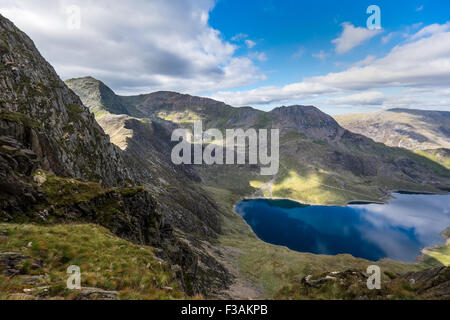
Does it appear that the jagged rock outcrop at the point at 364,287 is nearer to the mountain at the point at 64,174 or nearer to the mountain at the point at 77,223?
the mountain at the point at 77,223

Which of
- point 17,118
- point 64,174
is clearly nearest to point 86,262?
point 17,118

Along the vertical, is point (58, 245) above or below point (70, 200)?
below

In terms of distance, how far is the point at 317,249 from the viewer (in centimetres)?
12269

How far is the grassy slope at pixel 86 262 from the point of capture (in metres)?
11.9

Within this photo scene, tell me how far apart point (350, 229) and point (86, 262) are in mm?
175100

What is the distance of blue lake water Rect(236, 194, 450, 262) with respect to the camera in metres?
125

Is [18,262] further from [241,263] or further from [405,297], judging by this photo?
[241,263]

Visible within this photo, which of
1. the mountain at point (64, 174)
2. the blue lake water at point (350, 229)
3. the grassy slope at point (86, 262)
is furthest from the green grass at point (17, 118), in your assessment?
the blue lake water at point (350, 229)

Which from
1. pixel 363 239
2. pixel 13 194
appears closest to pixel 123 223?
pixel 13 194

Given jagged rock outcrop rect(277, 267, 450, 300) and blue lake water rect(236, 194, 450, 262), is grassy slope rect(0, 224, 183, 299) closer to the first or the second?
jagged rock outcrop rect(277, 267, 450, 300)

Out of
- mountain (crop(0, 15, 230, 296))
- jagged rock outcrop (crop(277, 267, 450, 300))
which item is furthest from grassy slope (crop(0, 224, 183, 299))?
jagged rock outcrop (crop(277, 267, 450, 300))

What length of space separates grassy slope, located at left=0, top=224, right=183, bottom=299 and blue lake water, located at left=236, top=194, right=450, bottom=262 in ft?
399

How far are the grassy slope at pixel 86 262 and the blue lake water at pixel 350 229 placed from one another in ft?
399
